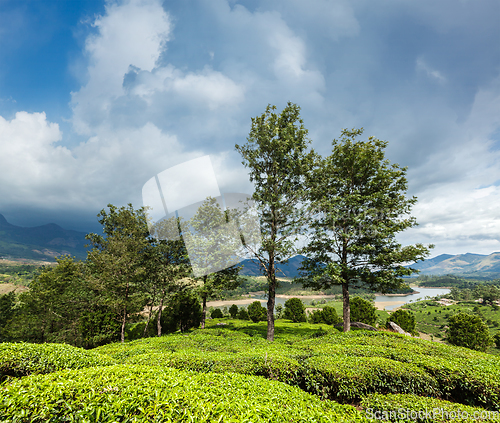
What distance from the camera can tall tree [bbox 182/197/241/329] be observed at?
14188mm

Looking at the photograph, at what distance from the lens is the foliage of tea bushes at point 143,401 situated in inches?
102

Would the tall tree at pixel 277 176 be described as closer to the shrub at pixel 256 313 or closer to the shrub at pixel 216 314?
the shrub at pixel 256 313

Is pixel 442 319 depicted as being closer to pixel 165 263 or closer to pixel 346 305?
pixel 346 305

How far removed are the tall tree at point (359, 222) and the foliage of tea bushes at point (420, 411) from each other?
7.99 metres

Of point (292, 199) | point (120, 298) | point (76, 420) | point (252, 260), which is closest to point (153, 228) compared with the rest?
point (120, 298)

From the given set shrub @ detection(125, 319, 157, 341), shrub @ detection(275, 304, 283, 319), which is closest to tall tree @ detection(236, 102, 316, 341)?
shrub @ detection(125, 319, 157, 341)

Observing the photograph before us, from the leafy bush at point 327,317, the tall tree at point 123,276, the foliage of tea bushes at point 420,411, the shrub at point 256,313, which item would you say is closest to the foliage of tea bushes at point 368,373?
the foliage of tea bushes at point 420,411

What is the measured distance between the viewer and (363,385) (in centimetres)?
489

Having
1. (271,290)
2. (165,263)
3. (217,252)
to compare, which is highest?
(217,252)

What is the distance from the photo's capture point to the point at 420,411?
3885 mm

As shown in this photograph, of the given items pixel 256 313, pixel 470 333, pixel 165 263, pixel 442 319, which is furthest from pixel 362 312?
pixel 442 319

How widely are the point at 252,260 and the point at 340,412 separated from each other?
959 cm

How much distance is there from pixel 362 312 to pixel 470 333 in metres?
10.8

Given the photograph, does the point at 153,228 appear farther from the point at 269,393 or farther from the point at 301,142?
the point at 269,393
